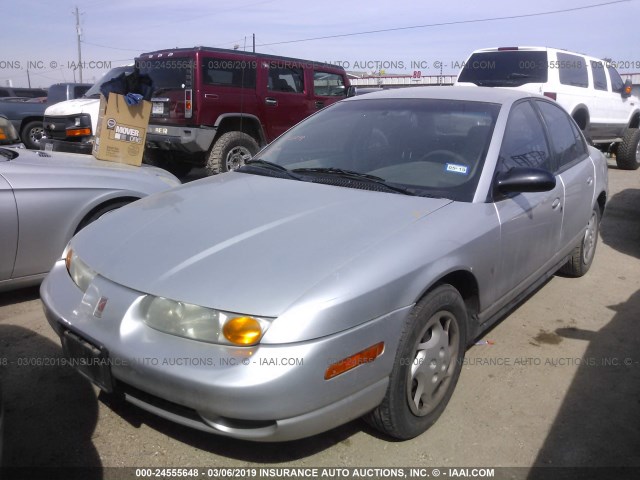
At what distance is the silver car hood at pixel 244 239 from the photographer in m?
2.12

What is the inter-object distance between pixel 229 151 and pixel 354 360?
648 centimetres

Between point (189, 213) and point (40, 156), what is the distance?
85.7 inches

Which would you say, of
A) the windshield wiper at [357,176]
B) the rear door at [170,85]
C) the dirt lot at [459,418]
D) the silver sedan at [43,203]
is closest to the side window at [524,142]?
the windshield wiper at [357,176]

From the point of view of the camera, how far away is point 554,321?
154 inches

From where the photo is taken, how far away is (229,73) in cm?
809

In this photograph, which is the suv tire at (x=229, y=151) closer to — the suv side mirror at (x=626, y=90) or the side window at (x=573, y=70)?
the side window at (x=573, y=70)

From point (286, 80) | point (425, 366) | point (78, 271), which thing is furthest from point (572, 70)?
point (78, 271)

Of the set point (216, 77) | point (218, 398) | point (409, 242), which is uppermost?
point (216, 77)

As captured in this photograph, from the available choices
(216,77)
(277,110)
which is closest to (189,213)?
(216,77)

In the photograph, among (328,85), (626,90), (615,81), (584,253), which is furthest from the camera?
(626,90)

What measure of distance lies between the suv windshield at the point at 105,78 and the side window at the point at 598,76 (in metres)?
8.07

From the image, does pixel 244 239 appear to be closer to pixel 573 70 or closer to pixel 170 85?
pixel 170 85

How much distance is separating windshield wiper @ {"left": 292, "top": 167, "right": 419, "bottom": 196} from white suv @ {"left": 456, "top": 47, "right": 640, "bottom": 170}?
5.65 meters

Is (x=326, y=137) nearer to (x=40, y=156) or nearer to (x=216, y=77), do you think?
(x=40, y=156)
